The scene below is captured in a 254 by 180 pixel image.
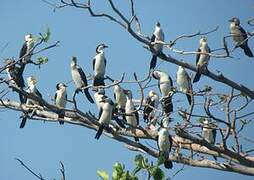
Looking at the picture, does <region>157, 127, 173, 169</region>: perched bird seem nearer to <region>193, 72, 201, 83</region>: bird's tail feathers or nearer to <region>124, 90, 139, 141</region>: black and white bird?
<region>124, 90, 139, 141</region>: black and white bird

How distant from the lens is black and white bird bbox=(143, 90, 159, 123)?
29.3ft

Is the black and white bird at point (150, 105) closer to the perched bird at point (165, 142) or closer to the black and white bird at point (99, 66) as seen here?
the perched bird at point (165, 142)

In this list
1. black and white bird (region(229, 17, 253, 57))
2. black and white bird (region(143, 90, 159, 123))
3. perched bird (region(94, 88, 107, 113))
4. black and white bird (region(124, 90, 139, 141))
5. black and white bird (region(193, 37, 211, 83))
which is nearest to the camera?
black and white bird (region(143, 90, 159, 123))

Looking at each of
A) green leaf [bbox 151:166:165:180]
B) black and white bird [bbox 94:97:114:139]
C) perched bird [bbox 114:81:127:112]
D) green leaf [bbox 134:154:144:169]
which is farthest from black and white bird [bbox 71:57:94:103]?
green leaf [bbox 151:166:165:180]

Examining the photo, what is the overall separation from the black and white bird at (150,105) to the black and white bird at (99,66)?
72cm

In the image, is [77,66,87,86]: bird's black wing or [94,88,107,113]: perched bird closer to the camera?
[94,88,107,113]: perched bird

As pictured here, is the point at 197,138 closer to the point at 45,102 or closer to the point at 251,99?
the point at 251,99

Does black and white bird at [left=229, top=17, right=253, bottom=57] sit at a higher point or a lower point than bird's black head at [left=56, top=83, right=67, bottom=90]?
higher

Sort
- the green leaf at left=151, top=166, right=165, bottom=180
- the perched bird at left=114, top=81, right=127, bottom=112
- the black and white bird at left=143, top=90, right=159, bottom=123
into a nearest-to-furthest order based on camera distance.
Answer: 1. the green leaf at left=151, top=166, right=165, bottom=180
2. the black and white bird at left=143, top=90, right=159, bottom=123
3. the perched bird at left=114, top=81, right=127, bottom=112

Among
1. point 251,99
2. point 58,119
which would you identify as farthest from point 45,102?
point 251,99

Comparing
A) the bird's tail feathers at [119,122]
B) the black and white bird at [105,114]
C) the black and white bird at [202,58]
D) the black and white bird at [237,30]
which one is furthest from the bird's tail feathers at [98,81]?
the black and white bird at [237,30]

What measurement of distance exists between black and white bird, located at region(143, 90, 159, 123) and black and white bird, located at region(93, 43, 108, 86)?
72cm

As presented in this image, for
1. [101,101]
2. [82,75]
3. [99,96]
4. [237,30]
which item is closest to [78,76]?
[82,75]

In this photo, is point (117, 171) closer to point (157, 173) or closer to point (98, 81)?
point (157, 173)
